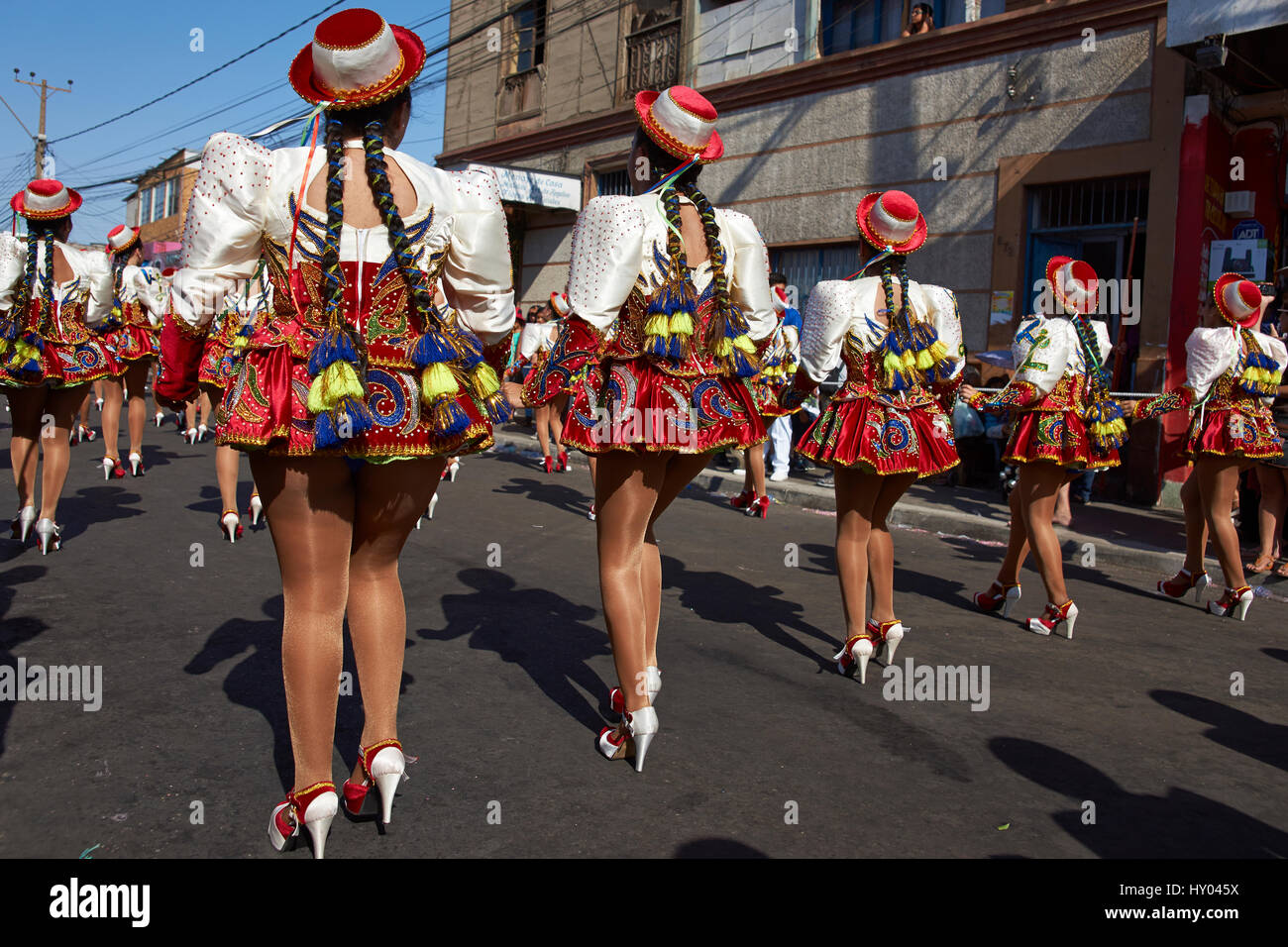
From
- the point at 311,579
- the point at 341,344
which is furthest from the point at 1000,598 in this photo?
the point at 341,344

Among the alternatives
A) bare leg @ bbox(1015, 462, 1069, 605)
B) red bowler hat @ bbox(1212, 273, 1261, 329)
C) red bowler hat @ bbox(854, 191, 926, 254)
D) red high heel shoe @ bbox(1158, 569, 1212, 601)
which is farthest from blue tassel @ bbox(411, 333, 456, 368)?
red high heel shoe @ bbox(1158, 569, 1212, 601)

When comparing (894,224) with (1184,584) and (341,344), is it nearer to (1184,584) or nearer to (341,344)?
(341,344)

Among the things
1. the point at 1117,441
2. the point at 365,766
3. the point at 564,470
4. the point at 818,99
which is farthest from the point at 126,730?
the point at 818,99

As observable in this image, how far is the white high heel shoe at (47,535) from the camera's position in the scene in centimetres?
624

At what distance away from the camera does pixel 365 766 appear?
2898 mm

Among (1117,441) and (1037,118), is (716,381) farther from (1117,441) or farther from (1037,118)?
(1037,118)

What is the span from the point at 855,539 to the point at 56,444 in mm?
5050

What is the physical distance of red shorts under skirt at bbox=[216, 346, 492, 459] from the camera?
101 inches

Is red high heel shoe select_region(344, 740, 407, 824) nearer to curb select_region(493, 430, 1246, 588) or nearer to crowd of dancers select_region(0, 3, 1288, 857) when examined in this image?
crowd of dancers select_region(0, 3, 1288, 857)

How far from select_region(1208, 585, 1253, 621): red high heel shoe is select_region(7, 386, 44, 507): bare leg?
734 centimetres

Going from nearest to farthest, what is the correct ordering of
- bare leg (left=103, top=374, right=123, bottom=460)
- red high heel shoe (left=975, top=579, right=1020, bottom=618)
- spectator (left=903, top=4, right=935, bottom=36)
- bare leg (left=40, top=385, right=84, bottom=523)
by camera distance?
red high heel shoe (left=975, top=579, right=1020, bottom=618), bare leg (left=40, top=385, right=84, bottom=523), bare leg (left=103, top=374, right=123, bottom=460), spectator (left=903, top=4, right=935, bottom=36)

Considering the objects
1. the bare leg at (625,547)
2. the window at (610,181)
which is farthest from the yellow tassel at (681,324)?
the window at (610,181)

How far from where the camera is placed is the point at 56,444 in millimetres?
6531

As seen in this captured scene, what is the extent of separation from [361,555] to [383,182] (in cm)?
101
